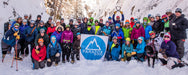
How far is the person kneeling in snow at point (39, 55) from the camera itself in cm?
571

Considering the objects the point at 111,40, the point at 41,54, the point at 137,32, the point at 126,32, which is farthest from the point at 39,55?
the point at 137,32

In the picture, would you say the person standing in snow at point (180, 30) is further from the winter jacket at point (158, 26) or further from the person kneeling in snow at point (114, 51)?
the person kneeling in snow at point (114, 51)

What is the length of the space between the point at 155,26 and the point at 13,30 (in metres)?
6.31

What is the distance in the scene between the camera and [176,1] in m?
10.6

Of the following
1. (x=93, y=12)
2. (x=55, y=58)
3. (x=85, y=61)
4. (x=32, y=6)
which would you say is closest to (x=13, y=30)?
(x=55, y=58)

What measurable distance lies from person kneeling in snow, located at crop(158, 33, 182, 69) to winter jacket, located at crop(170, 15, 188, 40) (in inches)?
17.7

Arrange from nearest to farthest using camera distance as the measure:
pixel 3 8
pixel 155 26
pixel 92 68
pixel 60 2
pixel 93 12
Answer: pixel 92 68 → pixel 155 26 → pixel 3 8 → pixel 60 2 → pixel 93 12

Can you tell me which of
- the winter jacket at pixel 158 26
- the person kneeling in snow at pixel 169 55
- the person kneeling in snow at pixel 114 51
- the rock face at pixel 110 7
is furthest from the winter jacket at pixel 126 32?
the rock face at pixel 110 7

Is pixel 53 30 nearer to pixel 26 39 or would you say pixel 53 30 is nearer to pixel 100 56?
pixel 26 39

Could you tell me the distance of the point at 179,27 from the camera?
5.34 meters

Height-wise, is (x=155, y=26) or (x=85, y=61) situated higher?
(x=155, y=26)


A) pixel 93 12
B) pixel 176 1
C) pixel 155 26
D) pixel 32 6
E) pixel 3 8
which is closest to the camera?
pixel 155 26

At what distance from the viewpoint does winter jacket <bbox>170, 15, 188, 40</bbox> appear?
531 cm

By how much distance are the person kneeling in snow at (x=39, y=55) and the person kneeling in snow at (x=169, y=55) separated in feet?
14.5
